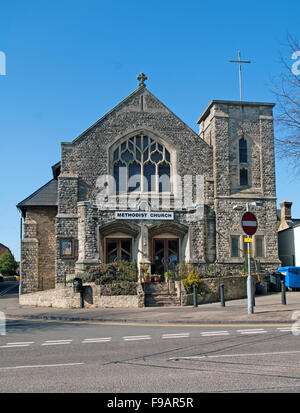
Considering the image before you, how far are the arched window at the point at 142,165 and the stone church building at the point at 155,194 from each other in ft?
0.20

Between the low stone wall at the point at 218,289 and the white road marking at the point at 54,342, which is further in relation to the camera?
the low stone wall at the point at 218,289

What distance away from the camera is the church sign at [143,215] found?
26375 millimetres

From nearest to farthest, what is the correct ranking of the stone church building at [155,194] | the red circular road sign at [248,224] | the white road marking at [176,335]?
the white road marking at [176,335] < the red circular road sign at [248,224] < the stone church building at [155,194]

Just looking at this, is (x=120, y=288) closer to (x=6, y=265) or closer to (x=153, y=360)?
(x=153, y=360)

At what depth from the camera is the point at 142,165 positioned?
92.8 ft

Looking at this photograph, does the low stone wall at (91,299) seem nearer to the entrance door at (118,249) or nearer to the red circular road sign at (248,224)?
the entrance door at (118,249)

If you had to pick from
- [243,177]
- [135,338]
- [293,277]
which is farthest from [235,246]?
[135,338]

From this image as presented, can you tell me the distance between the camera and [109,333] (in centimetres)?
1341

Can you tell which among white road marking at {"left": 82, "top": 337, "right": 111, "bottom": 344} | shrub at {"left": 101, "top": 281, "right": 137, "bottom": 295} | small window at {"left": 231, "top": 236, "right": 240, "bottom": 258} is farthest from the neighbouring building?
white road marking at {"left": 82, "top": 337, "right": 111, "bottom": 344}

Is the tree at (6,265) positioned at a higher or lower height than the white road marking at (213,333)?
higher

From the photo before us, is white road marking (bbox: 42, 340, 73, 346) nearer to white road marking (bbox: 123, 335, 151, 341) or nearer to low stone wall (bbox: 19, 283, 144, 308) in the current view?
white road marking (bbox: 123, 335, 151, 341)

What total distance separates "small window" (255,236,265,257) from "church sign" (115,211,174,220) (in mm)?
5466

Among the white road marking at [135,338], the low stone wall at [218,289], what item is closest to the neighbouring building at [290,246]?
the low stone wall at [218,289]
